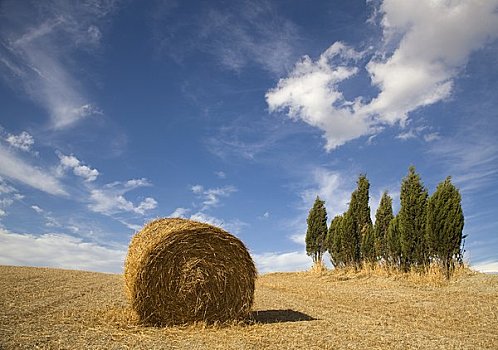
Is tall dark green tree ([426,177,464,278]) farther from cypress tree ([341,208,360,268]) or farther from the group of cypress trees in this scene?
cypress tree ([341,208,360,268])

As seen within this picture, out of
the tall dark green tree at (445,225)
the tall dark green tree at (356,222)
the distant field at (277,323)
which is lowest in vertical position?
the distant field at (277,323)

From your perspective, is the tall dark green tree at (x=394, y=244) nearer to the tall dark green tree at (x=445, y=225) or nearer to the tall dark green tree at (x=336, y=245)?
the tall dark green tree at (x=445, y=225)

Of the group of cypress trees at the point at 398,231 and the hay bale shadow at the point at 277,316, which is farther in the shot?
the group of cypress trees at the point at 398,231

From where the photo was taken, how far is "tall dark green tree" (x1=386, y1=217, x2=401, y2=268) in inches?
831

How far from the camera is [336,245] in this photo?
26.6 metres

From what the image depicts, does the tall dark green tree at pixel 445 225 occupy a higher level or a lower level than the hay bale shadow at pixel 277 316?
higher

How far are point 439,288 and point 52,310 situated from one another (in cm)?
1198

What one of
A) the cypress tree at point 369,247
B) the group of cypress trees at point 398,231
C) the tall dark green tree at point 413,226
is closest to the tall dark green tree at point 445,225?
the group of cypress trees at point 398,231

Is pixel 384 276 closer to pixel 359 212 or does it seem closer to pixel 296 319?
pixel 359 212

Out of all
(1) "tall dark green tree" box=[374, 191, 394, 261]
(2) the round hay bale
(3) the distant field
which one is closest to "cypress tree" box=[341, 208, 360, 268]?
(1) "tall dark green tree" box=[374, 191, 394, 261]

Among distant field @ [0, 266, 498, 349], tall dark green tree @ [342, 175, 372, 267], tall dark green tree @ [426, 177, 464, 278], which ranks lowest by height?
distant field @ [0, 266, 498, 349]

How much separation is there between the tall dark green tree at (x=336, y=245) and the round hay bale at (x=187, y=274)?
708 inches

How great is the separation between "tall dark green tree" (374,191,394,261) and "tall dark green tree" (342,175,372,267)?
0.65 meters

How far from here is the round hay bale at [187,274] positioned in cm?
822
